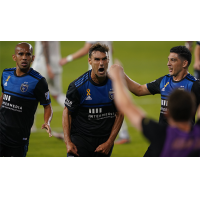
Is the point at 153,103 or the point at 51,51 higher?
the point at 51,51

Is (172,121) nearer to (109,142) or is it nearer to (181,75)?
(109,142)

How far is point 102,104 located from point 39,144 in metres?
3.55

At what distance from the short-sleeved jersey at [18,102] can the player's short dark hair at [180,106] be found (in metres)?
2.43

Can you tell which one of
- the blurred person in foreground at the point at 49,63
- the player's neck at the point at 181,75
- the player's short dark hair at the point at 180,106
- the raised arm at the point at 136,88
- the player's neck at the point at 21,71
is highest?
the blurred person in foreground at the point at 49,63

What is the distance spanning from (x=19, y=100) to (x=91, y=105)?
1.04 m

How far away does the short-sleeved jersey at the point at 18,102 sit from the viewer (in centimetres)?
486

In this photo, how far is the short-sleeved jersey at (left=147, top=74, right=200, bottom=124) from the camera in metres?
A: 4.72

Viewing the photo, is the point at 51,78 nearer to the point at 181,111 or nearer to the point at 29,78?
the point at 29,78

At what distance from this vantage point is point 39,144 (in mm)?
7914

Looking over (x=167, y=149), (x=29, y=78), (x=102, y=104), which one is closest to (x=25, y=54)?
(x=29, y=78)

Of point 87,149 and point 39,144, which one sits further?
point 39,144

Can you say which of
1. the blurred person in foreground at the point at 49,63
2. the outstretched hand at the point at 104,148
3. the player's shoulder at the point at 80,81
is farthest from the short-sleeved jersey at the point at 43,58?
the outstretched hand at the point at 104,148

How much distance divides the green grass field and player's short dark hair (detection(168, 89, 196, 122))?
12.2ft

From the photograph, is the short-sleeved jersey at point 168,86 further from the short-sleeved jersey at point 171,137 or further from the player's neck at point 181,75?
the short-sleeved jersey at point 171,137
